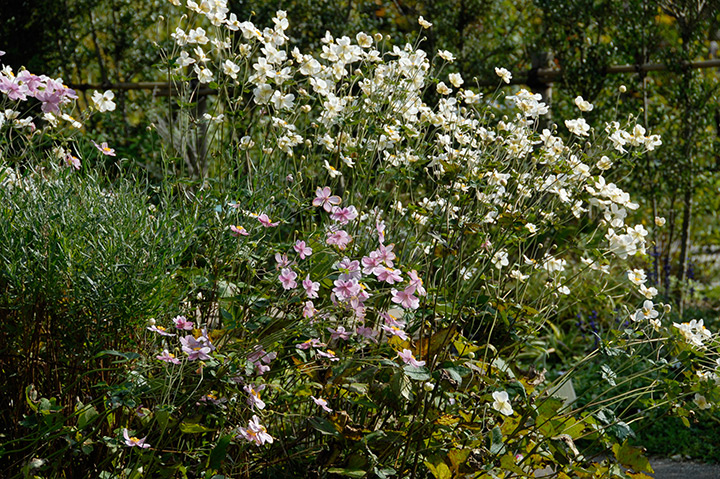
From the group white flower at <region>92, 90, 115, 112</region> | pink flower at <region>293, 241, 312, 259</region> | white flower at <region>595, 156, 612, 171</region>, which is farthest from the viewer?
white flower at <region>92, 90, 115, 112</region>

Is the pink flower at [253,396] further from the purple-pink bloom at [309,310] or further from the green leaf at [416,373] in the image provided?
the green leaf at [416,373]

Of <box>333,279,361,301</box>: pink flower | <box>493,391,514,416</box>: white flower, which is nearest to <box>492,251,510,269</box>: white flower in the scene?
<box>493,391,514,416</box>: white flower

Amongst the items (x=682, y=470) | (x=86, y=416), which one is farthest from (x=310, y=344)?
(x=682, y=470)

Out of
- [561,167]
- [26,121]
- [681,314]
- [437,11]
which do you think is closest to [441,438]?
[561,167]

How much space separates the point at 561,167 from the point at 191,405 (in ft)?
3.89

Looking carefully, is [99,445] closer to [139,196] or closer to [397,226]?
[139,196]

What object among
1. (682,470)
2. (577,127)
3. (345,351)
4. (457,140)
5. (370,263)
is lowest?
(682,470)

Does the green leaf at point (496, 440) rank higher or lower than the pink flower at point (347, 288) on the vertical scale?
lower

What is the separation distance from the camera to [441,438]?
2.05 meters

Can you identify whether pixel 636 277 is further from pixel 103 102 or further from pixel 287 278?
pixel 103 102

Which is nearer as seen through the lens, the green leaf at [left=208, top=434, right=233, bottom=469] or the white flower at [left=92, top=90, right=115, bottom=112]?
the green leaf at [left=208, top=434, right=233, bottom=469]

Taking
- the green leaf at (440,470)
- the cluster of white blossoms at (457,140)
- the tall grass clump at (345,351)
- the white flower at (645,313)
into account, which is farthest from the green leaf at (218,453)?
the white flower at (645,313)

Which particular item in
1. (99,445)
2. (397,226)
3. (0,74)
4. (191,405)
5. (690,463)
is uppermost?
(0,74)

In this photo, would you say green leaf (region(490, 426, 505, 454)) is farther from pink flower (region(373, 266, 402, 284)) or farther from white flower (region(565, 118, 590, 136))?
white flower (region(565, 118, 590, 136))
